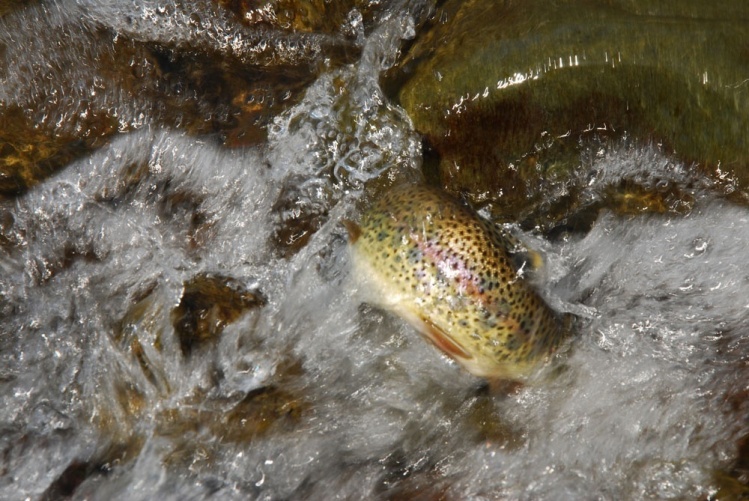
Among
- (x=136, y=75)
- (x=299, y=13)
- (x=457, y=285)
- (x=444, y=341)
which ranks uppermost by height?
(x=299, y=13)

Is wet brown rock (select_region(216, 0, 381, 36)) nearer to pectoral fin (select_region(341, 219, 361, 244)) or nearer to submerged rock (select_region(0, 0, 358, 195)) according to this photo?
submerged rock (select_region(0, 0, 358, 195))

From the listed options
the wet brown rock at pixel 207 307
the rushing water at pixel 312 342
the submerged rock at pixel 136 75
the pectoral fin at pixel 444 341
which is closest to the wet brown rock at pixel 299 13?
the submerged rock at pixel 136 75

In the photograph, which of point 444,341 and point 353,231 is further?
point 353,231

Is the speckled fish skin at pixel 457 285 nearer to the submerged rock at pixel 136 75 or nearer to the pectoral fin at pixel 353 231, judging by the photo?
the pectoral fin at pixel 353 231

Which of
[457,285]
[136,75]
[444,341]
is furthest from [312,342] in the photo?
[136,75]

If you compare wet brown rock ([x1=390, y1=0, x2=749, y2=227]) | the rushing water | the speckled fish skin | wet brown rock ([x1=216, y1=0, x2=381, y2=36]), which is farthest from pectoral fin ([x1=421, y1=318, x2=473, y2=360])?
wet brown rock ([x1=216, y1=0, x2=381, y2=36])

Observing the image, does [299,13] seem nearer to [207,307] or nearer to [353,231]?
[353,231]
